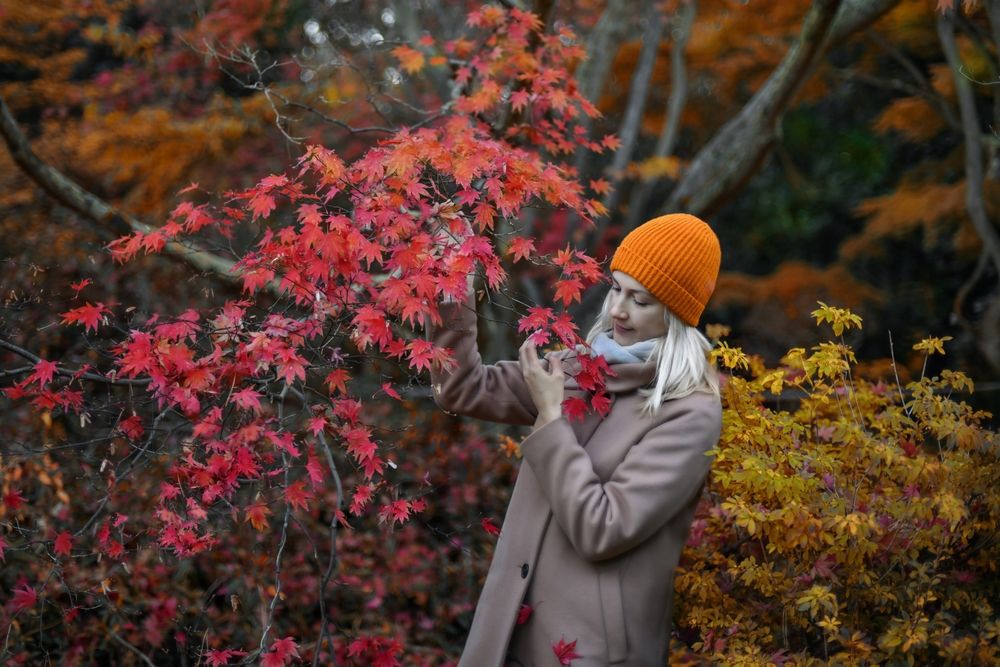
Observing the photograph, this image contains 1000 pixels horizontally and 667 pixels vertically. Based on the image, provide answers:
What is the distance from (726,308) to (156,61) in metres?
6.44

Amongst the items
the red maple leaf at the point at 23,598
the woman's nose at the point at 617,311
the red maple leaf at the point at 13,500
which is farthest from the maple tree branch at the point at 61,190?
the woman's nose at the point at 617,311

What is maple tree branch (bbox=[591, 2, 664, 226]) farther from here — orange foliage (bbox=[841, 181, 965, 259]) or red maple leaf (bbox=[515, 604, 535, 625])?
red maple leaf (bbox=[515, 604, 535, 625])

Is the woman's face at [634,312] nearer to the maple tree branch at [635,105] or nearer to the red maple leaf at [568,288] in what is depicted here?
the red maple leaf at [568,288]

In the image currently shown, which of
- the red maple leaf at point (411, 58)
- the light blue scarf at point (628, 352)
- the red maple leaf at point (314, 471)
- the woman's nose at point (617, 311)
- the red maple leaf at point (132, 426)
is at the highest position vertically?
the woman's nose at point (617, 311)

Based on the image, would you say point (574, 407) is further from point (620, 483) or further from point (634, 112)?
point (634, 112)

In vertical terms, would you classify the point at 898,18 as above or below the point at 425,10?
above

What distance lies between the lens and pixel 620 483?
218cm

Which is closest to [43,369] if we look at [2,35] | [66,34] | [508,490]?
[508,490]

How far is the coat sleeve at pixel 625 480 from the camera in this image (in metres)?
Answer: 2.14

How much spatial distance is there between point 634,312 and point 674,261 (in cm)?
17

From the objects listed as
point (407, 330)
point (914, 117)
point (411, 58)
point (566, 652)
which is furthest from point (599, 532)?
point (914, 117)

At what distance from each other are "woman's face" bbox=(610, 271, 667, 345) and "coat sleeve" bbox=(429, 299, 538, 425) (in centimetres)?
32

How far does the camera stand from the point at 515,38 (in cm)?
386

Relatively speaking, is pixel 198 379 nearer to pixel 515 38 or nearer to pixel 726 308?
pixel 515 38
